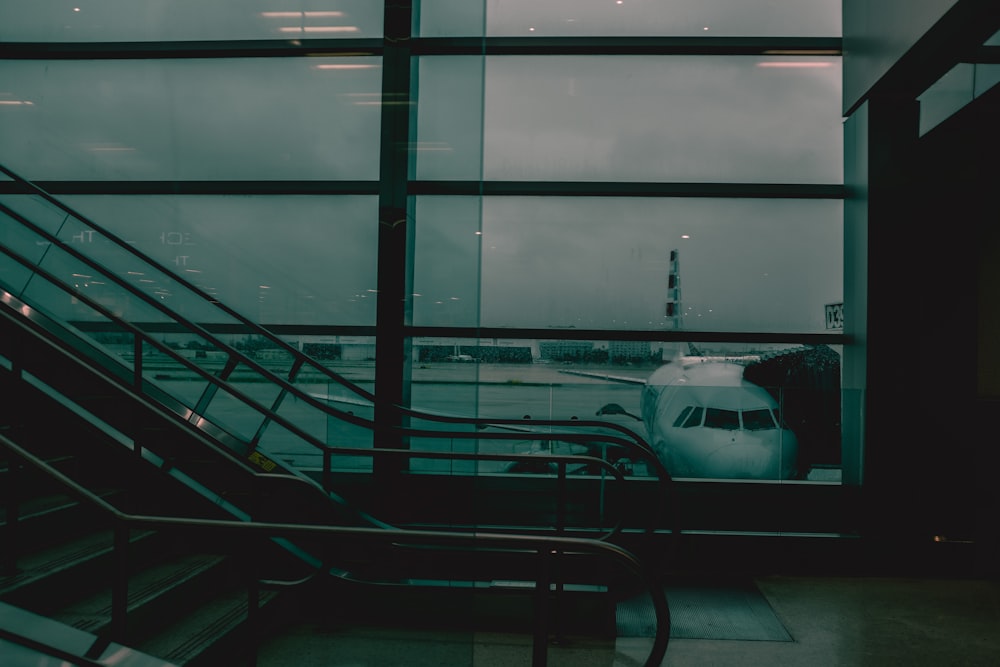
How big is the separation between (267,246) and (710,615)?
4.14m

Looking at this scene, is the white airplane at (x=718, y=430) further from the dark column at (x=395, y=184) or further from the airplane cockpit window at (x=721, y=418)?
the dark column at (x=395, y=184)

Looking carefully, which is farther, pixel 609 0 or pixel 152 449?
pixel 609 0

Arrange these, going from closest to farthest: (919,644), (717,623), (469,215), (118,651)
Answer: (118,651)
(469,215)
(919,644)
(717,623)

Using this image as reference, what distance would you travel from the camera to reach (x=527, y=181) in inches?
224

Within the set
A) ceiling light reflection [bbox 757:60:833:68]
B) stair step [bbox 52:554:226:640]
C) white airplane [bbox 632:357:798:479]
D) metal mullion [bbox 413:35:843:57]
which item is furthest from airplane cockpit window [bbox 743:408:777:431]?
stair step [bbox 52:554:226:640]

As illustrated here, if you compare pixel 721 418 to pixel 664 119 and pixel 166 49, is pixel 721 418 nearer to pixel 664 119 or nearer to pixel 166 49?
pixel 664 119

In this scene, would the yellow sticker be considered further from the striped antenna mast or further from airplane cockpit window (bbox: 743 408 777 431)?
airplane cockpit window (bbox: 743 408 777 431)

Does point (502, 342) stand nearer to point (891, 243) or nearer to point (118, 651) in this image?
point (891, 243)

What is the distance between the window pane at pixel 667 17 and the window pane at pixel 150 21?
1732 mm

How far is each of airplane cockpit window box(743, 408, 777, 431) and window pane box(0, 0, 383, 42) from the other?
4.51 m

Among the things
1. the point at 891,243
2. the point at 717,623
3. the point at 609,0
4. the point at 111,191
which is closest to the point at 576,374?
the point at 717,623

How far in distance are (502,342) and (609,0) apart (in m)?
3.05

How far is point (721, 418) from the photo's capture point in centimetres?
525

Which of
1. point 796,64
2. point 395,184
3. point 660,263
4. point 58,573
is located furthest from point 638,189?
point 58,573
